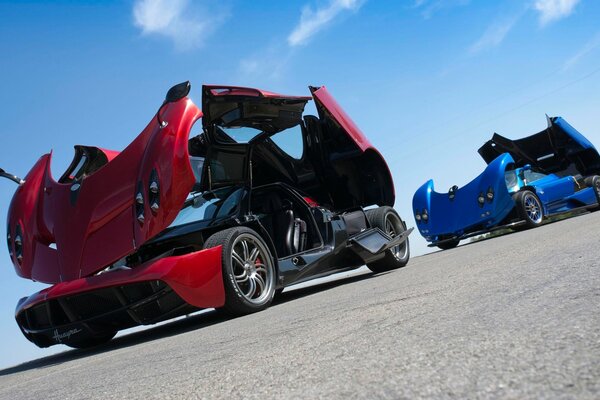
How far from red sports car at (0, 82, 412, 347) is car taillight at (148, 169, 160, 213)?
10mm

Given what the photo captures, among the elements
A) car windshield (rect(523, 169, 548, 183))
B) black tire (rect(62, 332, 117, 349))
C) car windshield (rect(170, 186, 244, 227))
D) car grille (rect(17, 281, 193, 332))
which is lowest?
black tire (rect(62, 332, 117, 349))

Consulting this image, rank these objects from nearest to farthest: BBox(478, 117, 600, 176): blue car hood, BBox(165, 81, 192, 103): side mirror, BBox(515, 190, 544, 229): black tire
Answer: BBox(165, 81, 192, 103): side mirror, BBox(515, 190, 544, 229): black tire, BBox(478, 117, 600, 176): blue car hood

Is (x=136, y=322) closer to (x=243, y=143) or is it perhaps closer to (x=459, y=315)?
(x=243, y=143)

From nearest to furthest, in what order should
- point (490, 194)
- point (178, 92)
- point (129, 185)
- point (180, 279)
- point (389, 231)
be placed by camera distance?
point (180, 279) < point (129, 185) < point (178, 92) < point (389, 231) < point (490, 194)

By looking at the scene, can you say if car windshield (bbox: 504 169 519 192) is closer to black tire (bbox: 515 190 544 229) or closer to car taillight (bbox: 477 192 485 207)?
black tire (bbox: 515 190 544 229)

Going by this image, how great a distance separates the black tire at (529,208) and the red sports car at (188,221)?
372 cm

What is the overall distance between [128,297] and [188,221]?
951 millimetres

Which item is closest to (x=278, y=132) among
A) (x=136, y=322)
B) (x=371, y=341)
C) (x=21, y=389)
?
(x=136, y=322)

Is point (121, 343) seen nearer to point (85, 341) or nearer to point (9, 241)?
point (85, 341)

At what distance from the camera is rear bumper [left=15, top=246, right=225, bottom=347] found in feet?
12.3

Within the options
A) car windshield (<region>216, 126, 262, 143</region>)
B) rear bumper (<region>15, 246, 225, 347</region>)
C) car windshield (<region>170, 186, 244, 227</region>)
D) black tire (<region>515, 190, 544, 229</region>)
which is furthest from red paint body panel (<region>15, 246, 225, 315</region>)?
black tire (<region>515, 190, 544, 229</region>)

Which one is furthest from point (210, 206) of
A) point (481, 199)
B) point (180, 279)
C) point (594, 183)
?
point (594, 183)

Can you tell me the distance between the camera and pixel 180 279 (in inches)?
147

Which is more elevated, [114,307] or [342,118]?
[342,118]
